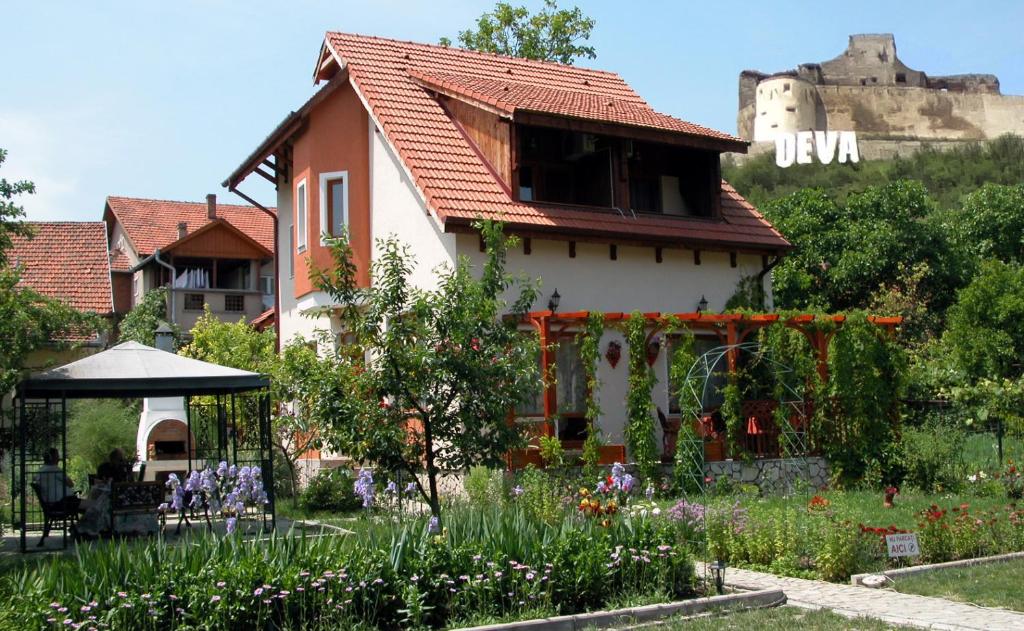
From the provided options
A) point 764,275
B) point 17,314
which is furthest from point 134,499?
point 764,275

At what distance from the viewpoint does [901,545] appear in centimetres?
1054

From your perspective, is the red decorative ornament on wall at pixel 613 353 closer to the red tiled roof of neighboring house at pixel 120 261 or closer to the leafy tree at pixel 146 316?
the leafy tree at pixel 146 316

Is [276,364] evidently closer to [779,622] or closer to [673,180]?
[673,180]

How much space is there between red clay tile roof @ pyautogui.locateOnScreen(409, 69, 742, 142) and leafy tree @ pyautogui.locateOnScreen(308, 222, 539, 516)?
27.3ft

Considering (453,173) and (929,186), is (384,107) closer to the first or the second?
(453,173)

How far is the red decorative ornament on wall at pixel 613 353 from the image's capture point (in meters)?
18.3

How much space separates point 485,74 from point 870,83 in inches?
3524

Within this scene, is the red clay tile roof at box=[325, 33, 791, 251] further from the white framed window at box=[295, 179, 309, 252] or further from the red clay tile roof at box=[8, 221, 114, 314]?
the red clay tile roof at box=[8, 221, 114, 314]

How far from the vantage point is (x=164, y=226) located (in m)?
42.2

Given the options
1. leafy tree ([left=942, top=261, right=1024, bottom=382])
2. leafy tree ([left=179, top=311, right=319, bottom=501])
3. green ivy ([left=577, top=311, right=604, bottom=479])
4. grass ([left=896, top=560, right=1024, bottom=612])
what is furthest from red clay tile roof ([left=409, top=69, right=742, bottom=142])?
leafy tree ([left=942, top=261, right=1024, bottom=382])

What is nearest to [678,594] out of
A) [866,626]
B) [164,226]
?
[866,626]

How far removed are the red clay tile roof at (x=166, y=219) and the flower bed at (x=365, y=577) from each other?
3221 cm

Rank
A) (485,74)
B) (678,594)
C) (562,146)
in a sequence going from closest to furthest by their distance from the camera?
(678,594)
(562,146)
(485,74)

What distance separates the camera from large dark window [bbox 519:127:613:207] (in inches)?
782
